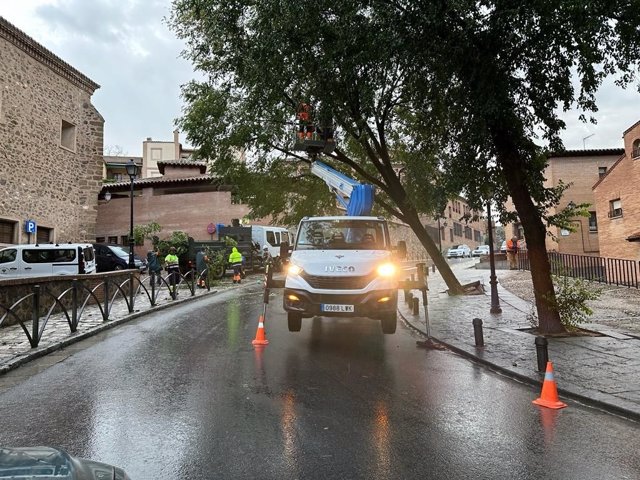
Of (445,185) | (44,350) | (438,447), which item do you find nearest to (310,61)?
(445,185)

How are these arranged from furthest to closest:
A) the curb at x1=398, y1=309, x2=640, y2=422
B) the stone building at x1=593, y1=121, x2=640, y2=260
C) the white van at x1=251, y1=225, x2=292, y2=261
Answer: the white van at x1=251, y1=225, x2=292, y2=261
the stone building at x1=593, y1=121, x2=640, y2=260
the curb at x1=398, y1=309, x2=640, y2=422

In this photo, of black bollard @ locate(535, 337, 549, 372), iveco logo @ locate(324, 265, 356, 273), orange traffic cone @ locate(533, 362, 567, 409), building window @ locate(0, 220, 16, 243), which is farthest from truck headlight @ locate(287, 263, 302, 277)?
building window @ locate(0, 220, 16, 243)

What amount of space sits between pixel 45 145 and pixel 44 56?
450cm

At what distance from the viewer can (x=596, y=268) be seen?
23.5 m

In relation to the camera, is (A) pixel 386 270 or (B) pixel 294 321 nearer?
(A) pixel 386 270

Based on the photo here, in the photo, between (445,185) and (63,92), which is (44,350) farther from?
(63,92)

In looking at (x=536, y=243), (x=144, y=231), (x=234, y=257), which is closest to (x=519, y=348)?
(x=536, y=243)

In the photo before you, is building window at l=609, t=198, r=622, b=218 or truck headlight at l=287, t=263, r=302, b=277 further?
building window at l=609, t=198, r=622, b=218

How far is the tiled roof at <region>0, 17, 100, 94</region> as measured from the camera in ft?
69.4

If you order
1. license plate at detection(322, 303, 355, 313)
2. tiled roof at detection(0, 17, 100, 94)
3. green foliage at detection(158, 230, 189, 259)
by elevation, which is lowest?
license plate at detection(322, 303, 355, 313)

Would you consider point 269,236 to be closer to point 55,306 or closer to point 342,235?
point 55,306

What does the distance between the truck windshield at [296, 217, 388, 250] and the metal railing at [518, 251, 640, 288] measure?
4.15 metres

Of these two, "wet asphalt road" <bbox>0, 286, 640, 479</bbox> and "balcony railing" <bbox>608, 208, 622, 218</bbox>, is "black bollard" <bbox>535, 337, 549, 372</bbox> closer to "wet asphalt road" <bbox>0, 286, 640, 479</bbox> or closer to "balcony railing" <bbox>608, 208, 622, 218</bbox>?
"wet asphalt road" <bbox>0, 286, 640, 479</bbox>

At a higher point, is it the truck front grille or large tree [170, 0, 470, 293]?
large tree [170, 0, 470, 293]
